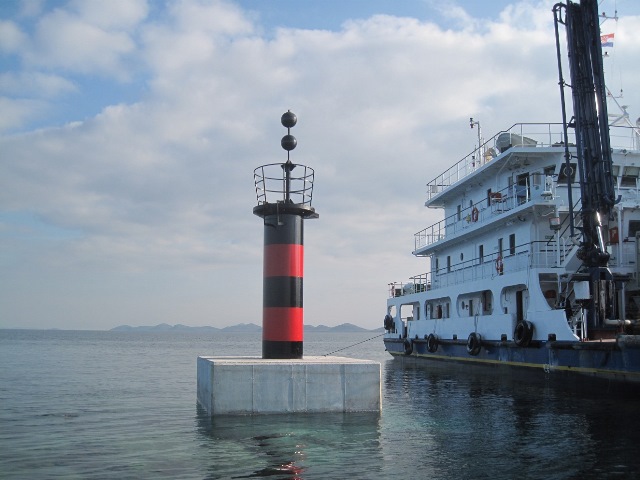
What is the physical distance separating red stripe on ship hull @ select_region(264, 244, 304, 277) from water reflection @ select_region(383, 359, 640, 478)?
3237mm

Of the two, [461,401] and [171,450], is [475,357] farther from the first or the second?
[171,450]

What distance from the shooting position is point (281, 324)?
12516mm

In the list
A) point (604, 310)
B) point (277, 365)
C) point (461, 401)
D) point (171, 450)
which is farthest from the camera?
point (604, 310)

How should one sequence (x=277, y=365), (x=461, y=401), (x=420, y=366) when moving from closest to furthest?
(x=277, y=365) → (x=461, y=401) → (x=420, y=366)

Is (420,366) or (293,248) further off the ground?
(293,248)

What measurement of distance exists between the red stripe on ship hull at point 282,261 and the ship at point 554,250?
9194 millimetres

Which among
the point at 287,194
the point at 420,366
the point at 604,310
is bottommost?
the point at 420,366

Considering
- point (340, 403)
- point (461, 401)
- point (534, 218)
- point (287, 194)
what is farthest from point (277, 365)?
point (534, 218)

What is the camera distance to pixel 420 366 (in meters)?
31.0

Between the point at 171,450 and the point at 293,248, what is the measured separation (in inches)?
164

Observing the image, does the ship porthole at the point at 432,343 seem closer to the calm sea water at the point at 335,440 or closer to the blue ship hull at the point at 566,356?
the blue ship hull at the point at 566,356

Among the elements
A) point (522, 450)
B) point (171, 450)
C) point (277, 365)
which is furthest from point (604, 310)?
point (171, 450)

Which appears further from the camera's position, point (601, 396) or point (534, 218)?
point (534, 218)

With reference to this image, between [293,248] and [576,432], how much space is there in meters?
6.01
